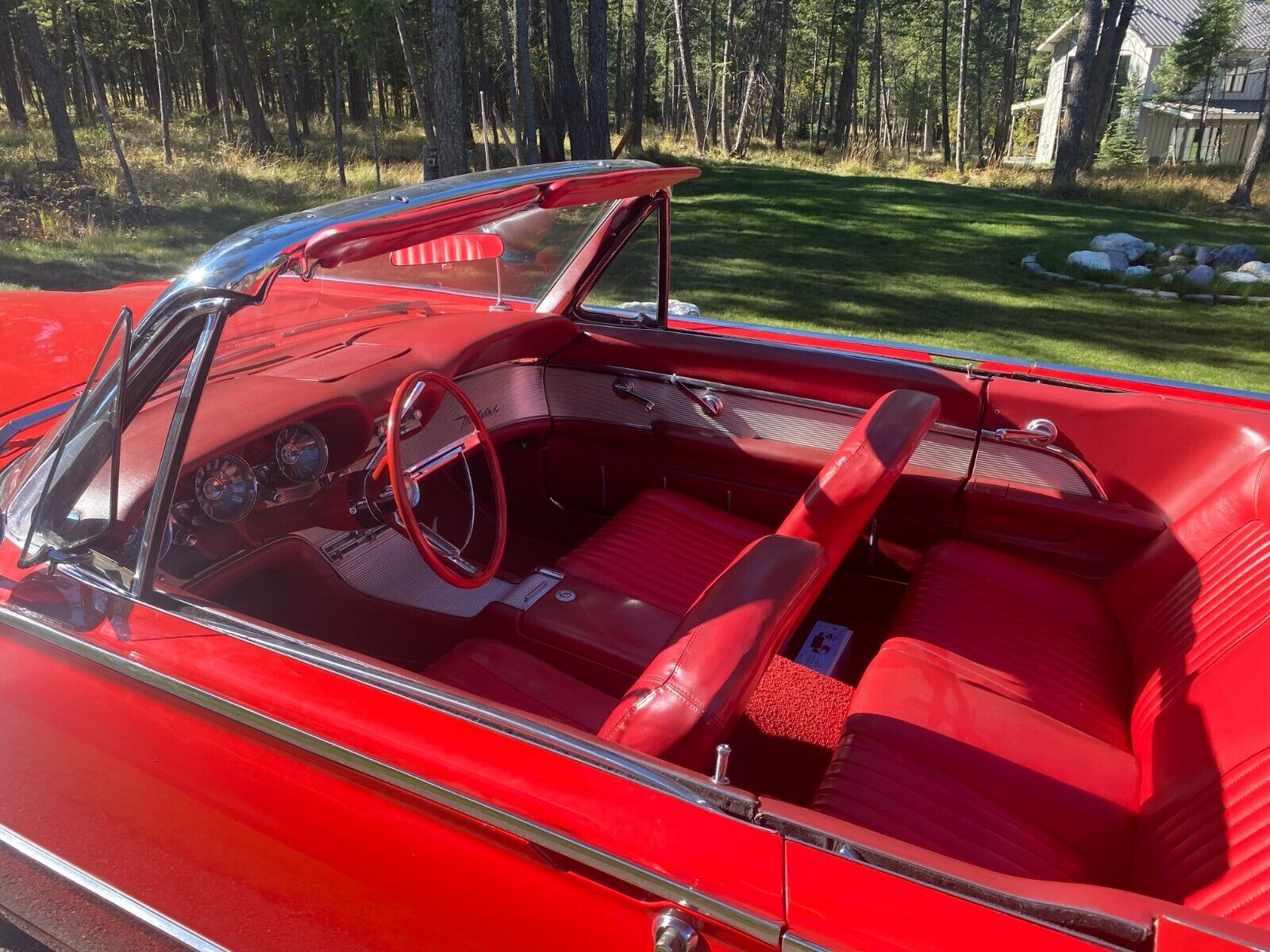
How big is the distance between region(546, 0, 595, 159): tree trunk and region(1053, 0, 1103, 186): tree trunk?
7.65 m

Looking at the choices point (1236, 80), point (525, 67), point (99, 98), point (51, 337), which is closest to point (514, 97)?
point (525, 67)

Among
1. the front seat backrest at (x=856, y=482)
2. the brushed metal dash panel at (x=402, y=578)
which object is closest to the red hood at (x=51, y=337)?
the brushed metal dash panel at (x=402, y=578)

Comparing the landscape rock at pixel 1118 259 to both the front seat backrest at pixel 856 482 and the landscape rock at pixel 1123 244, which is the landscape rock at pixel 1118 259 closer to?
the landscape rock at pixel 1123 244

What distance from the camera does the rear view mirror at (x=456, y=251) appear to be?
7.68 feet

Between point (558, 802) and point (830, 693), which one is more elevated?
point (558, 802)

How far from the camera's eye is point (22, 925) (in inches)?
68.6

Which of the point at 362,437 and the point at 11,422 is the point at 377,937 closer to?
the point at 362,437

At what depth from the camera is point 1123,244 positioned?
981 cm

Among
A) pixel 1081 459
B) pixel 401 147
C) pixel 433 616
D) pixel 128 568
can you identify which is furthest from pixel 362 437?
pixel 401 147

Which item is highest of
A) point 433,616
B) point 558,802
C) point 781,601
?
point 781,601

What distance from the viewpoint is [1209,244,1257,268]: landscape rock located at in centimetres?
908

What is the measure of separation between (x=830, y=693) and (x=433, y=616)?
1.09 meters

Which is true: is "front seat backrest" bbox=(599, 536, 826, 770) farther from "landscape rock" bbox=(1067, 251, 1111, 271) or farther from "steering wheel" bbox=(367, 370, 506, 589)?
"landscape rock" bbox=(1067, 251, 1111, 271)

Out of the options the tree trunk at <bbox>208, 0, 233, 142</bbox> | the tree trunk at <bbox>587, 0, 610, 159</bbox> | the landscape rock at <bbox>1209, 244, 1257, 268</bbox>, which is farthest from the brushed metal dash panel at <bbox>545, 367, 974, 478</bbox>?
the tree trunk at <bbox>208, 0, 233, 142</bbox>
